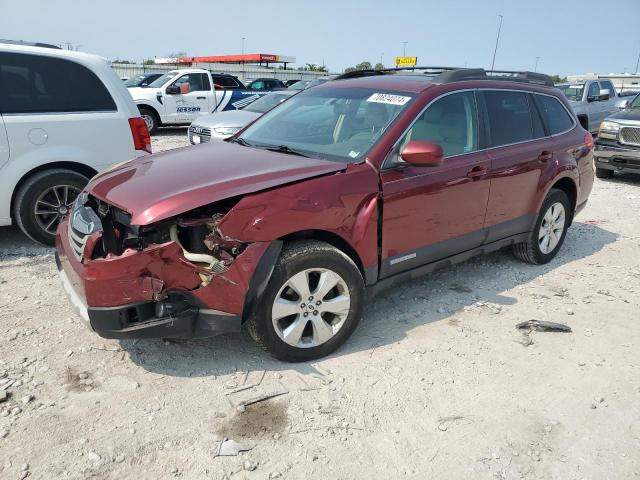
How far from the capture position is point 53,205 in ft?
16.6

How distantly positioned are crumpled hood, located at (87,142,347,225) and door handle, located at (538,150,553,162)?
2.30 metres

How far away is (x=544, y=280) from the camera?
4.84 meters

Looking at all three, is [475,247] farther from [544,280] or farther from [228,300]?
[228,300]

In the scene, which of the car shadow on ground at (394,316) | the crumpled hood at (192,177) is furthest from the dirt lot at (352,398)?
the crumpled hood at (192,177)

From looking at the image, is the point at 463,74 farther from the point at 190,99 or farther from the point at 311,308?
the point at 190,99

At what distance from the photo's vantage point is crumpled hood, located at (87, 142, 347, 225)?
2.81 m

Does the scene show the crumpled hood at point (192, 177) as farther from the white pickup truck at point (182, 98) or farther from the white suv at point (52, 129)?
the white pickup truck at point (182, 98)

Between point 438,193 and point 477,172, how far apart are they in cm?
50

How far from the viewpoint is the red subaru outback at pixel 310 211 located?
2828 mm

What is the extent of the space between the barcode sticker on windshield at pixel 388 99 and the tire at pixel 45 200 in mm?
2964

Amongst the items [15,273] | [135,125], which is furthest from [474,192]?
[15,273]

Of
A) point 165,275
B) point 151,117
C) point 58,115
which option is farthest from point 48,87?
point 151,117

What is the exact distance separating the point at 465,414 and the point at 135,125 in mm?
4266

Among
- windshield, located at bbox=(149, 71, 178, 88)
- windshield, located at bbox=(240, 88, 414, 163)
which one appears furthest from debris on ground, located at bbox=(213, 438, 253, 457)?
windshield, located at bbox=(149, 71, 178, 88)
